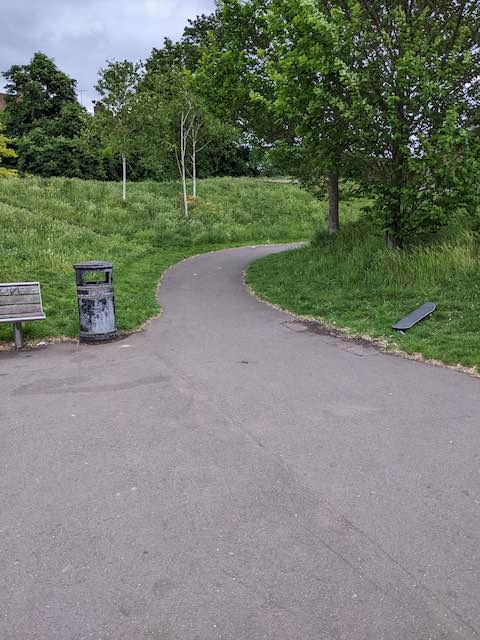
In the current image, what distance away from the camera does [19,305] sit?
806cm

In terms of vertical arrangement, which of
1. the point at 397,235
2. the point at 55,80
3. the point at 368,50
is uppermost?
the point at 55,80

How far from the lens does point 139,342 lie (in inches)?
325

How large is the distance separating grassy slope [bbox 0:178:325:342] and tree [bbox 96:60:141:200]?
293cm

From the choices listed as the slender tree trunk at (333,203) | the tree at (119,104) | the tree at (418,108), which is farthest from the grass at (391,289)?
the tree at (119,104)

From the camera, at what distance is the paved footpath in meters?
2.64

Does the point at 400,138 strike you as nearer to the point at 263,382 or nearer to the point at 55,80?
the point at 263,382

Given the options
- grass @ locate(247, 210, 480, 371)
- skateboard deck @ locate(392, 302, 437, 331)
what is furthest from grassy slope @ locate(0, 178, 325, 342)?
skateboard deck @ locate(392, 302, 437, 331)

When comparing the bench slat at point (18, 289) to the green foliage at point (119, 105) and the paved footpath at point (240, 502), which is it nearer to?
the paved footpath at point (240, 502)

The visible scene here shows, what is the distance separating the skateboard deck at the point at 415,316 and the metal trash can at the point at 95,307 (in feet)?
14.7

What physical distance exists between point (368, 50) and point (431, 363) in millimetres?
7478

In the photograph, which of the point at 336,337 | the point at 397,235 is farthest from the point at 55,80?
the point at 336,337

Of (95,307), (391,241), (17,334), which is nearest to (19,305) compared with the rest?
(17,334)

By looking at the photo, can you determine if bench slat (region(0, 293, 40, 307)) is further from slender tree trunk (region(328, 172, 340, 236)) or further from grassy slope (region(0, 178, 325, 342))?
slender tree trunk (region(328, 172, 340, 236))

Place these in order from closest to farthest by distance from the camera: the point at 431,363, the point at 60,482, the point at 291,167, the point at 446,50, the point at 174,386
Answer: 1. the point at 60,482
2. the point at 174,386
3. the point at 431,363
4. the point at 446,50
5. the point at 291,167
